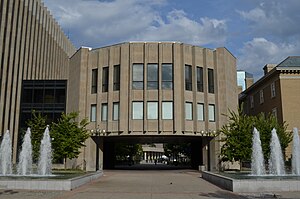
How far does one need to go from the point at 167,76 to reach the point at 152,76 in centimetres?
150

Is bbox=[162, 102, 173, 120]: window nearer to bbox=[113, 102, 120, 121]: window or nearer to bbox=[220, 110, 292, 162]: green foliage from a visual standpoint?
bbox=[113, 102, 120, 121]: window

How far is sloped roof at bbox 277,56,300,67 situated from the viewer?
41.3 m

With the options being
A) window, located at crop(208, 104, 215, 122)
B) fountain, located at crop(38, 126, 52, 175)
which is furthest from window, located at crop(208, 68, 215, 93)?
fountain, located at crop(38, 126, 52, 175)

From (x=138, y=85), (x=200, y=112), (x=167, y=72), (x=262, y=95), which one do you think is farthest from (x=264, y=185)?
(x=262, y=95)

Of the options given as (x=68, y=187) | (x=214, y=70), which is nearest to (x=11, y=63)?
(x=214, y=70)

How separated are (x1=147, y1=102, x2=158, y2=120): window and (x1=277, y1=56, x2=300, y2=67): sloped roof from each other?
17.3m

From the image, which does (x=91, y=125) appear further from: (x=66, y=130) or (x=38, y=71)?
(x=38, y=71)

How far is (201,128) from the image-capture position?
3428cm

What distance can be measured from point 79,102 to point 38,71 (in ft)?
94.0

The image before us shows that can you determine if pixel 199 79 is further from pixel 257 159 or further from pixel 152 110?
pixel 257 159

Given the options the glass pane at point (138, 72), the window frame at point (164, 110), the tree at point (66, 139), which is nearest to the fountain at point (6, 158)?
the tree at point (66, 139)

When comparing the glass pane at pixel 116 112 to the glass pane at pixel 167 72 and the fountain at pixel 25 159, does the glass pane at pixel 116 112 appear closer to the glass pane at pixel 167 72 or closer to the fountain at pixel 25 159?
the glass pane at pixel 167 72

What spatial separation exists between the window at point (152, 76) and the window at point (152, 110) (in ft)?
5.28

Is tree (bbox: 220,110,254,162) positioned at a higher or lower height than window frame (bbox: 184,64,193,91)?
lower
